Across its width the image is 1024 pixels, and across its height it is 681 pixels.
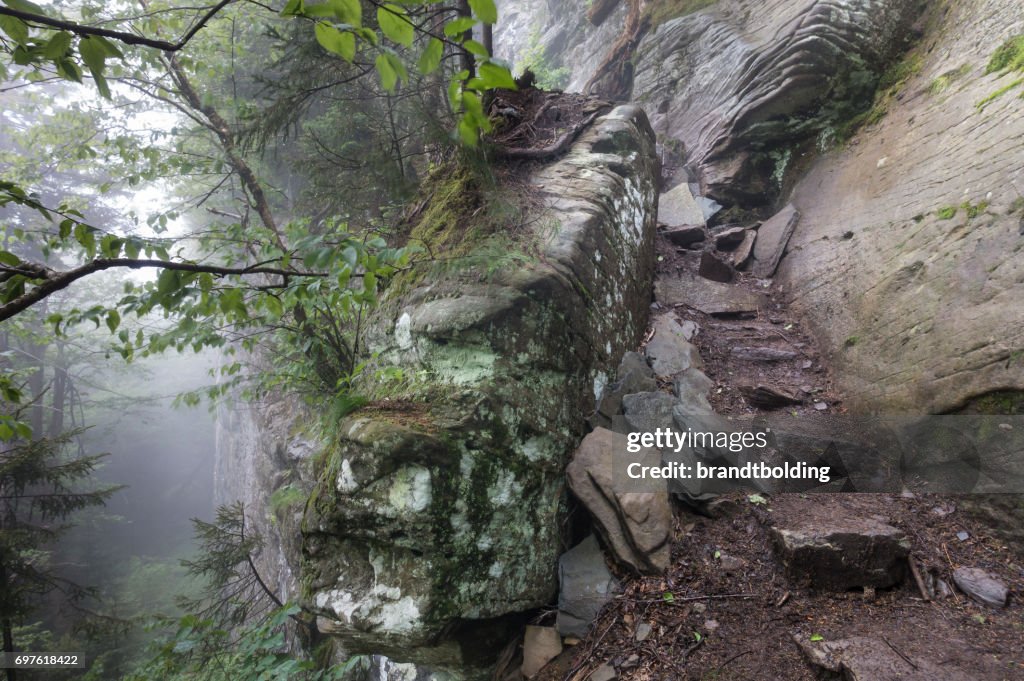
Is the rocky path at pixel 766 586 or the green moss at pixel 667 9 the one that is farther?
the green moss at pixel 667 9

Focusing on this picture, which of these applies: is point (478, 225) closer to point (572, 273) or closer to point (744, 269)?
point (572, 273)

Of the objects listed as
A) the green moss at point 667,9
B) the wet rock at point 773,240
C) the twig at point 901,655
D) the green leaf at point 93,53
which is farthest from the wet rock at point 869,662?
the green moss at point 667,9

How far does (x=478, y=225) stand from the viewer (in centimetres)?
417

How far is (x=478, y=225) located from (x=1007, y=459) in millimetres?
4173

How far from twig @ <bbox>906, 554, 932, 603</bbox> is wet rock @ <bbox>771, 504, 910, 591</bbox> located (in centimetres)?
3

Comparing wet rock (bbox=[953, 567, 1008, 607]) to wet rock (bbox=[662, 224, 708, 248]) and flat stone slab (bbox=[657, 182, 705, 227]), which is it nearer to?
wet rock (bbox=[662, 224, 708, 248])

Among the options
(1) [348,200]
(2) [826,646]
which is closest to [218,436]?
(1) [348,200]

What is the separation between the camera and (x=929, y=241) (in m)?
4.03

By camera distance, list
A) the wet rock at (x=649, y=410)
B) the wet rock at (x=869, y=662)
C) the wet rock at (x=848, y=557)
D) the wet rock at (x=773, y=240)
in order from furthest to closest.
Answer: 1. the wet rock at (x=773, y=240)
2. the wet rock at (x=649, y=410)
3. the wet rock at (x=848, y=557)
4. the wet rock at (x=869, y=662)

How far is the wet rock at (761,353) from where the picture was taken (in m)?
4.80

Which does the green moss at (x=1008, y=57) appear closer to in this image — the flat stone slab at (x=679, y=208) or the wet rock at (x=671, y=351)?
the flat stone slab at (x=679, y=208)

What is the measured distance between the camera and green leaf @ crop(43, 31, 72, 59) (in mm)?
1254

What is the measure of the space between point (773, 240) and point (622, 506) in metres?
4.56

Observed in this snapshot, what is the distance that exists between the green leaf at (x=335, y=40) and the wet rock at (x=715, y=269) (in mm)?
5394
